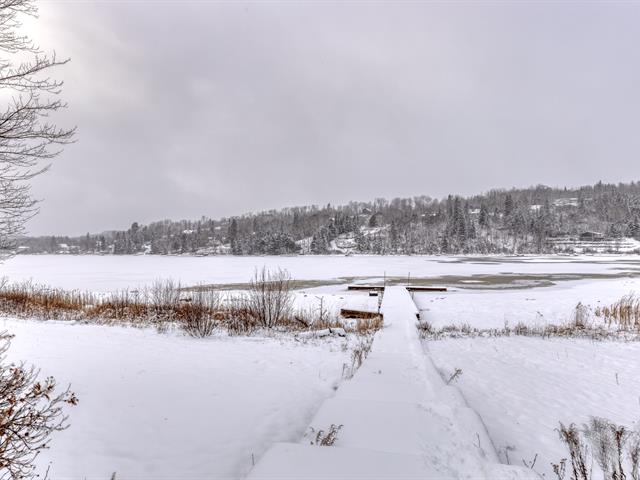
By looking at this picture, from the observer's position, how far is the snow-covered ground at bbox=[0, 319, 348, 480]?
14.1ft

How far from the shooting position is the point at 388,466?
337cm

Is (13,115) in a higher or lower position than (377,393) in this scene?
higher

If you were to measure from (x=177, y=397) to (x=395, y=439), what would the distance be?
395 cm

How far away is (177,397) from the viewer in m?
6.13

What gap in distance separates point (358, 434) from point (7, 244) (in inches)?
270

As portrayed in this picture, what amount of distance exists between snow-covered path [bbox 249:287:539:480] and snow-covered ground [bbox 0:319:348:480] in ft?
2.94

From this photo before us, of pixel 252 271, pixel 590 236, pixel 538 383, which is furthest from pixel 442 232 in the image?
pixel 538 383

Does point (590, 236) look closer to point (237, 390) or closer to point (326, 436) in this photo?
point (237, 390)

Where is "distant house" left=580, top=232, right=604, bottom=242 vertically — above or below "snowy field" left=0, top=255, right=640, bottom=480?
above

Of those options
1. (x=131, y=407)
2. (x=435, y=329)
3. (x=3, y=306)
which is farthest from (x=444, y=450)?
(x=3, y=306)

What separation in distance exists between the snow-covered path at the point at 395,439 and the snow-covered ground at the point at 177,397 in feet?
2.94

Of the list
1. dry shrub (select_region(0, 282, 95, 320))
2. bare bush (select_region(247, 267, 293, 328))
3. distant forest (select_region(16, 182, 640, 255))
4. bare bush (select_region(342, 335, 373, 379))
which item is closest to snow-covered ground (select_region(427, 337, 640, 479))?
Result: bare bush (select_region(342, 335, 373, 379))

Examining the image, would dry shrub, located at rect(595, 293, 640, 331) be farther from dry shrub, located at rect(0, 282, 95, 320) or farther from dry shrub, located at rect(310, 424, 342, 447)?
dry shrub, located at rect(0, 282, 95, 320)

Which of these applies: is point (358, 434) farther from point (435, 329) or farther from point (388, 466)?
point (435, 329)
